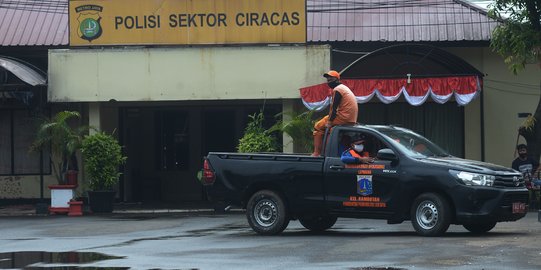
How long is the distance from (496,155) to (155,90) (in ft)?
28.5

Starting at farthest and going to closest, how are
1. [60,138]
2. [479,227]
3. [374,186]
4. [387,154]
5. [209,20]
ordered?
[209,20] → [60,138] → [479,227] → [374,186] → [387,154]

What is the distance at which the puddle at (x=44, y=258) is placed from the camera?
39.9 feet

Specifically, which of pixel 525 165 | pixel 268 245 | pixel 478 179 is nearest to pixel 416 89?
pixel 525 165

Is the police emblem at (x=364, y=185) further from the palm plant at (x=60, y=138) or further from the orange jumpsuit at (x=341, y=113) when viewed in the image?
the palm plant at (x=60, y=138)

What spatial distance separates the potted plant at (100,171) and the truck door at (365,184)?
29.3ft

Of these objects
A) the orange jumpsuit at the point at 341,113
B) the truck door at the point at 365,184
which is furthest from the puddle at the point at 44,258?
the orange jumpsuit at the point at 341,113

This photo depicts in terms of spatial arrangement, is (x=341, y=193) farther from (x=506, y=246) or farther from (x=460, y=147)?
(x=460, y=147)

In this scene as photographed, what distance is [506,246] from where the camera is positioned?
43.2 feet

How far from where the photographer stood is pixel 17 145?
26.0 m

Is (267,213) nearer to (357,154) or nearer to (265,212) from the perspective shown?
(265,212)

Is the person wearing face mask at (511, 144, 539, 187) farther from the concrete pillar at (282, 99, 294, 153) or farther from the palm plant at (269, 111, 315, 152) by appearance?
the concrete pillar at (282, 99, 294, 153)

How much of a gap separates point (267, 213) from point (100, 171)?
27.0 ft

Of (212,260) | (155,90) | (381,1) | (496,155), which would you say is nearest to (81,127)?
(155,90)

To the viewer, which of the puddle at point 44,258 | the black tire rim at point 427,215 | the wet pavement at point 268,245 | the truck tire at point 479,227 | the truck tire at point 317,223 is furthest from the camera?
the truck tire at point 317,223
